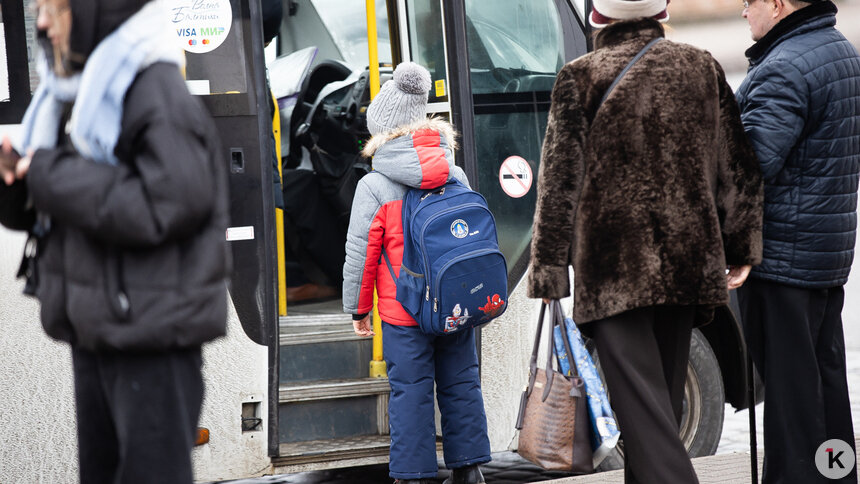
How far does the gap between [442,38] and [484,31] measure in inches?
7.3

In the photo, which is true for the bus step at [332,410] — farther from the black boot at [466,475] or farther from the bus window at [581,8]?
the bus window at [581,8]

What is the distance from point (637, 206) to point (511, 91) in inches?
65.5

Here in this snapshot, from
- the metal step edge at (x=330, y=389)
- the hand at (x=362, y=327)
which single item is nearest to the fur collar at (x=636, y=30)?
the hand at (x=362, y=327)

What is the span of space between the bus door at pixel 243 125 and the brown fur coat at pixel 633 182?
4.36ft

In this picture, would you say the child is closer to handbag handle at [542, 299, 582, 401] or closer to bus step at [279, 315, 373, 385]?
bus step at [279, 315, 373, 385]

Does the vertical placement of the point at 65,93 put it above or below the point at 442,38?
below

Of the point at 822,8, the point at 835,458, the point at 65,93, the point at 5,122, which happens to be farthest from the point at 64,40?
the point at 835,458

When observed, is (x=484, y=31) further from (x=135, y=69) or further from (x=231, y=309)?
(x=135, y=69)

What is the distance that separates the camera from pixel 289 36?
288 inches

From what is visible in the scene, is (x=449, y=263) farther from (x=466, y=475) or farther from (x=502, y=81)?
(x=502, y=81)

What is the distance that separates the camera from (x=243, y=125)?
3949mm

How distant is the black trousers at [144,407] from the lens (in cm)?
201

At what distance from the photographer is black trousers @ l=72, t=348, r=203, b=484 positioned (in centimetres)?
201

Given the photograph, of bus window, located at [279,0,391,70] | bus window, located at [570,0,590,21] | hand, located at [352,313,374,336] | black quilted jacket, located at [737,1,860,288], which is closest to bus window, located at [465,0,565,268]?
bus window, located at [570,0,590,21]
